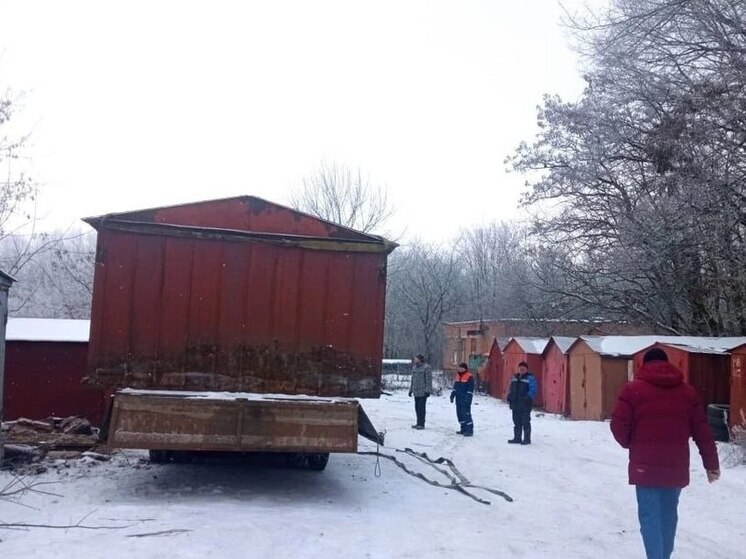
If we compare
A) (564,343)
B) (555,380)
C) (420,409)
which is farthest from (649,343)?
(420,409)

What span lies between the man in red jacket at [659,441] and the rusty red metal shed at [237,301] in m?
4.11

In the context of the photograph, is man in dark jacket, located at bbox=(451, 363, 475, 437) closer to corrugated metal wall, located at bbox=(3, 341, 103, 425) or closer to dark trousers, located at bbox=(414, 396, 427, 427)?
dark trousers, located at bbox=(414, 396, 427, 427)

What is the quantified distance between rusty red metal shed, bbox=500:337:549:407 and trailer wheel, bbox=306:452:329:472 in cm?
1682

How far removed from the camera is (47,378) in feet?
47.9

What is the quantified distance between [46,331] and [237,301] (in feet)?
25.2

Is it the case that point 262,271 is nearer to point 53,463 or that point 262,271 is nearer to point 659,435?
point 53,463

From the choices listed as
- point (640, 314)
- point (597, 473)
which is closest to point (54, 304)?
point (640, 314)

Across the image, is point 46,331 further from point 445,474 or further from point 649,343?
point 649,343

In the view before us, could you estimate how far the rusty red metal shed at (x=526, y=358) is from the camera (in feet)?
87.6

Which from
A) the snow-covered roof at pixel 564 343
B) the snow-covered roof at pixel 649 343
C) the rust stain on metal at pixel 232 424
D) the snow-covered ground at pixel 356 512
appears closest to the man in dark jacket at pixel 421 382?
the snow-covered ground at pixel 356 512

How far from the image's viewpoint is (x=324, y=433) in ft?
28.1

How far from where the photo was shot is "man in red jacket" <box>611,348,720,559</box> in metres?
5.53

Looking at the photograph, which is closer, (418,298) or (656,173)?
(656,173)

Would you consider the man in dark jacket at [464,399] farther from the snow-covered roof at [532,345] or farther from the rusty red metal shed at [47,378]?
the snow-covered roof at [532,345]
